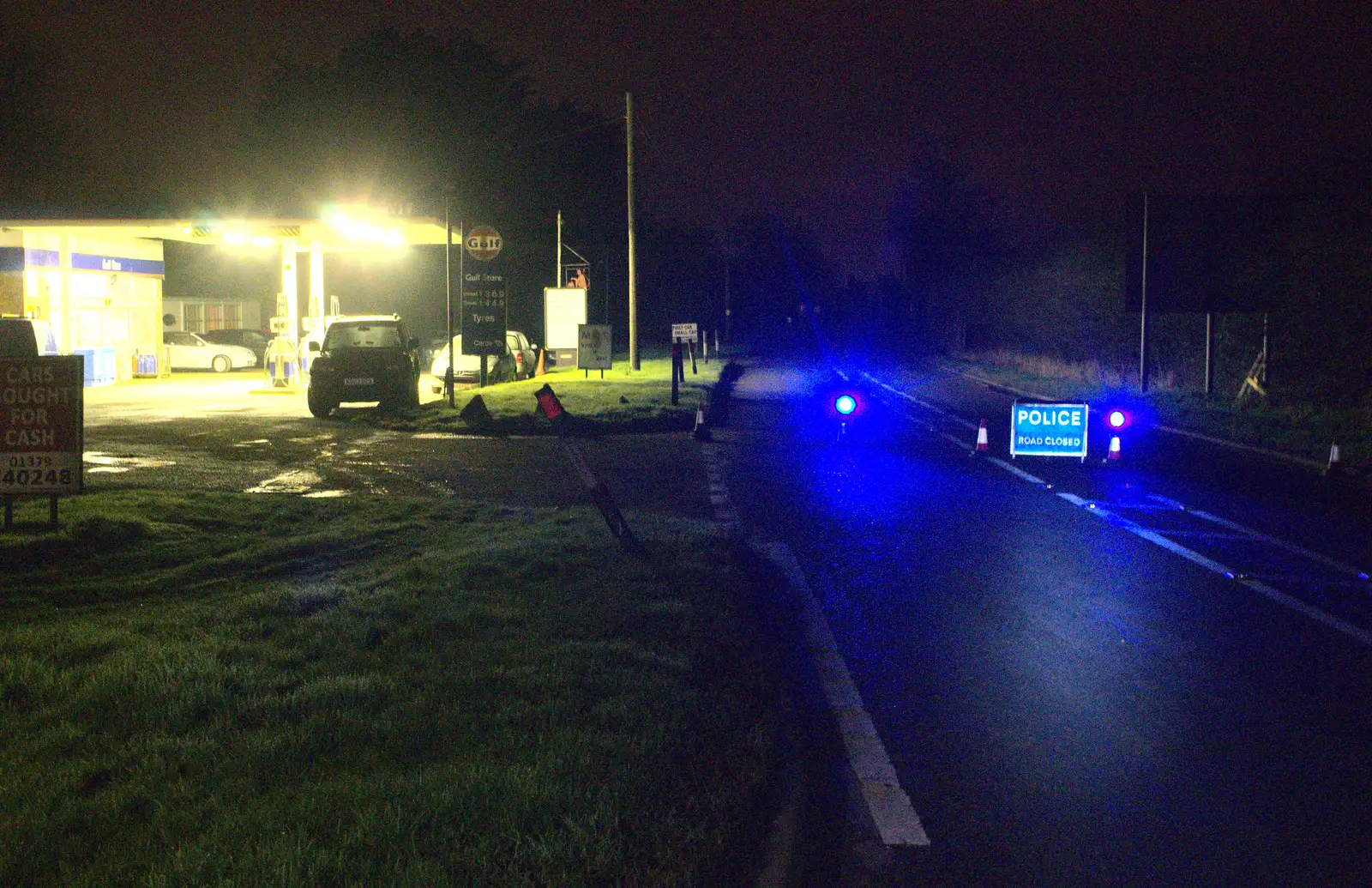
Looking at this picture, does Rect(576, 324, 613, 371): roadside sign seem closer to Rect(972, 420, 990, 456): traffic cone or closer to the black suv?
the black suv

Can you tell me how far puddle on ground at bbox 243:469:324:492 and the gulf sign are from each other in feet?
29.7

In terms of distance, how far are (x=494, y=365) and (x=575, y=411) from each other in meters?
12.3

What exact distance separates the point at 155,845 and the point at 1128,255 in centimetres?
3172

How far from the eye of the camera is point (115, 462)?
16.8m

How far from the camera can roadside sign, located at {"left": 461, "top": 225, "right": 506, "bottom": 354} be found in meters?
32.8

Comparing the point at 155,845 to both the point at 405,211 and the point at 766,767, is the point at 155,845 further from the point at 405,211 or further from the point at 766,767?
the point at 405,211

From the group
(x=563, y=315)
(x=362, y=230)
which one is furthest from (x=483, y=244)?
(x=563, y=315)

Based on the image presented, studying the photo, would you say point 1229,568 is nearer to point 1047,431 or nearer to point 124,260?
point 1047,431

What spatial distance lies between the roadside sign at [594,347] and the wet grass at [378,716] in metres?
25.8

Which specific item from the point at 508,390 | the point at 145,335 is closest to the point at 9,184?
the point at 145,335

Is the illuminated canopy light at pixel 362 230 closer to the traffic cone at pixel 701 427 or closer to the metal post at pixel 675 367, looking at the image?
the metal post at pixel 675 367

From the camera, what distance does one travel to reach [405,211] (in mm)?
35094

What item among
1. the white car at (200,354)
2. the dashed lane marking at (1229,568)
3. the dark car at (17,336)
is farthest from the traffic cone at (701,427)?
the white car at (200,354)

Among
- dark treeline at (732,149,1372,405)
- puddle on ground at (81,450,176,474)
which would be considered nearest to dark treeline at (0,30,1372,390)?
dark treeline at (732,149,1372,405)
